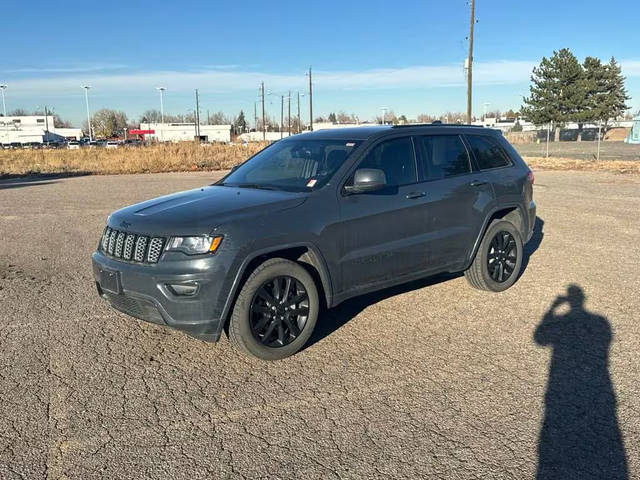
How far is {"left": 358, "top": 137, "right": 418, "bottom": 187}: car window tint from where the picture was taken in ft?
16.8

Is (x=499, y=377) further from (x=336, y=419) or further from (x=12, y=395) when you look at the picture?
(x=12, y=395)

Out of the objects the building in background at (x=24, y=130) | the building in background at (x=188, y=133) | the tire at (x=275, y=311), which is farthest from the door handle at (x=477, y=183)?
the building in background at (x=24, y=130)

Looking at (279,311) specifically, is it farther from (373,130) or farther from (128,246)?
(373,130)

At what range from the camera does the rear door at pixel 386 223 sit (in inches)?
187

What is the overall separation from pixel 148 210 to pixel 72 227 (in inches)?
276

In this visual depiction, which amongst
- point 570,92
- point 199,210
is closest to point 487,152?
point 199,210

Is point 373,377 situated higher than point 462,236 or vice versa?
point 462,236

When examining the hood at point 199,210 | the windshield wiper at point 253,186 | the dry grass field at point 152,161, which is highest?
the windshield wiper at point 253,186

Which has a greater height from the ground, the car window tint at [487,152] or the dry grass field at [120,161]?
the car window tint at [487,152]

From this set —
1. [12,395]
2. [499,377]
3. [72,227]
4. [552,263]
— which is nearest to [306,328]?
[499,377]

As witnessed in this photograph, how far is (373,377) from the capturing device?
4.09 metres

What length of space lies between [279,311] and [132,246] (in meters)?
1.23

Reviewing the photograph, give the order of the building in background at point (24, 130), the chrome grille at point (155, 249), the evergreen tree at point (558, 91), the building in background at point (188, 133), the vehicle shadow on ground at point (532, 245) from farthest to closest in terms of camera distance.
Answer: the building in background at point (188, 133) → the building in background at point (24, 130) → the evergreen tree at point (558, 91) → the vehicle shadow on ground at point (532, 245) → the chrome grille at point (155, 249)

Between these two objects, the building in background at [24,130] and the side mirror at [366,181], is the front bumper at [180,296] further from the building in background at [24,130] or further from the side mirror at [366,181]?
the building in background at [24,130]
